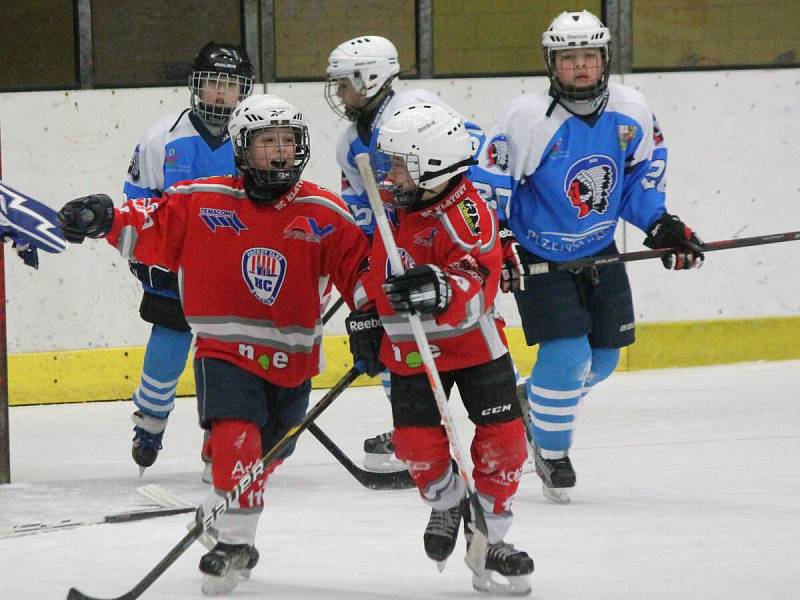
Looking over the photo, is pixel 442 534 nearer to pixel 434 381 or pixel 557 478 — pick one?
pixel 434 381

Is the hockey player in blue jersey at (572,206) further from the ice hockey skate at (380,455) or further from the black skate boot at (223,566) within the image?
the black skate boot at (223,566)

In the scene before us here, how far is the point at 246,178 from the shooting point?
3637 millimetres

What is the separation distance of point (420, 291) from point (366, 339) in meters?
0.32

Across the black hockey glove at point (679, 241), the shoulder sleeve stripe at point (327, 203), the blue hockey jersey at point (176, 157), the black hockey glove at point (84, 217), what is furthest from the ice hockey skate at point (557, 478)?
the black hockey glove at point (84, 217)

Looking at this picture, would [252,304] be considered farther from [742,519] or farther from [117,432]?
[117,432]

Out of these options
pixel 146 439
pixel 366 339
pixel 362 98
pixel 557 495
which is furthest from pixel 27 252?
pixel 557 495

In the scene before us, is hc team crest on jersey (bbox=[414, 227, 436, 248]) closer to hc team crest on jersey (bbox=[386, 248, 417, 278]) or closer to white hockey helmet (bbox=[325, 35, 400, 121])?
hc team crest on jersey (bbox=[386, 248, 417, 278])

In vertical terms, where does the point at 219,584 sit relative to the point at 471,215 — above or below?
below

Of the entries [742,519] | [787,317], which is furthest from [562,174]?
[787,317]

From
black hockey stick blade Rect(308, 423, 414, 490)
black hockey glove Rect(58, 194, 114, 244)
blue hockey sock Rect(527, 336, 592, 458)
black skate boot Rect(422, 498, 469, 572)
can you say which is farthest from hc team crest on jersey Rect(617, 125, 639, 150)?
black hockey glove Rect(58, 194, 114, 244)

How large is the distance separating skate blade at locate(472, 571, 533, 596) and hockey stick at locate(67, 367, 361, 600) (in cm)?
49

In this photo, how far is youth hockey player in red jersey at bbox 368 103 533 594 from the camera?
11.1 feet

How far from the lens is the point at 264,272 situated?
3.61 metres

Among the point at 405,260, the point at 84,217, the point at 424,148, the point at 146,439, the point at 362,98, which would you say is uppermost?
the point at 362,98
